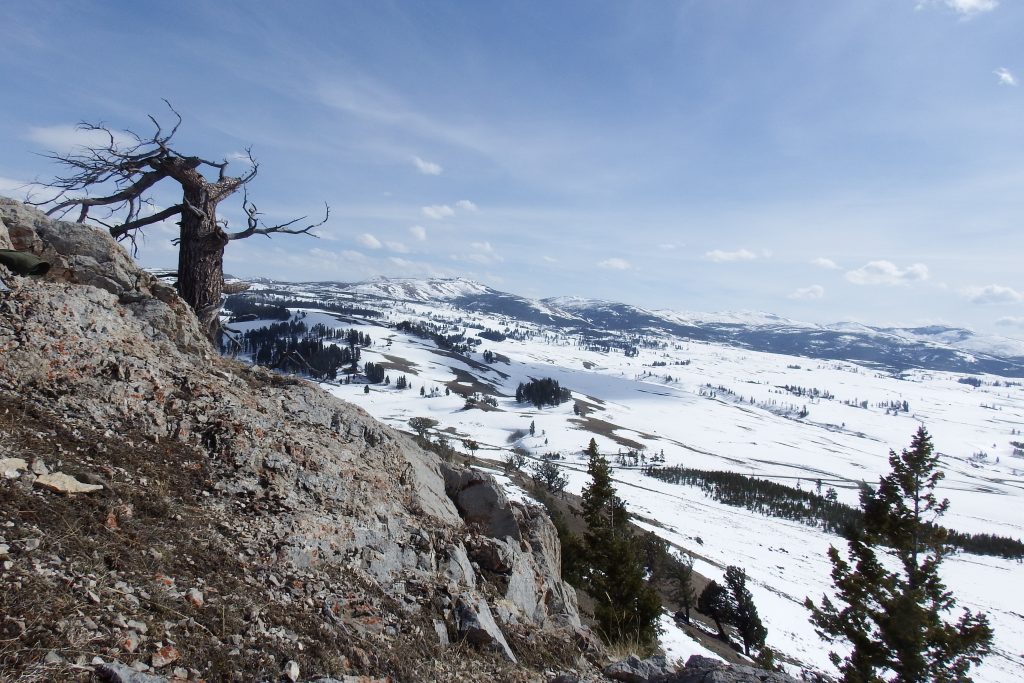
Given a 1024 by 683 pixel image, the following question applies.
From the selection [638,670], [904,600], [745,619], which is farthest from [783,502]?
[638,670]

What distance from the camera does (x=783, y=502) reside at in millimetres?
147250

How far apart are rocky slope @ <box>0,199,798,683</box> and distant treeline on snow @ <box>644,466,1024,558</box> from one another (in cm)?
15365

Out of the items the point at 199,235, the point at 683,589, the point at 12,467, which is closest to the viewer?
the point at 12,467

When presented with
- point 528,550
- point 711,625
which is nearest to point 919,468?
point 528,550

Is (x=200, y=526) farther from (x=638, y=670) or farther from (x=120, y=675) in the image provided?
(x=638, y=670)

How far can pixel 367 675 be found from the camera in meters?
5.72

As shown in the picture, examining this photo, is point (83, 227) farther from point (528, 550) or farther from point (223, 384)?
point (528, 550)

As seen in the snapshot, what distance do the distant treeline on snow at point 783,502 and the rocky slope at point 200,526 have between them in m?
154

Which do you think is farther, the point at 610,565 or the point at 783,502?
the point at 783,502

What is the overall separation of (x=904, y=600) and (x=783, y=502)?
14926 cm

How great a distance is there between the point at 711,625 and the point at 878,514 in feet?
179

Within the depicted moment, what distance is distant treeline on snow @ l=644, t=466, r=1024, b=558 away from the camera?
13400 centimetres

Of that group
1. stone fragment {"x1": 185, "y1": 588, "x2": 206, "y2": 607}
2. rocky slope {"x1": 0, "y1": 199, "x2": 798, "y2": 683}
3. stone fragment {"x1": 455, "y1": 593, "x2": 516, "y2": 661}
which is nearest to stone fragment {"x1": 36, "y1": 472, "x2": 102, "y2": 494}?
rocky slope {"x1": 0, "y1": 199, "x2": 798, "y2": 683}

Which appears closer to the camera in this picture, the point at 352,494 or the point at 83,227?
the point at 352,494
